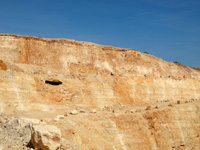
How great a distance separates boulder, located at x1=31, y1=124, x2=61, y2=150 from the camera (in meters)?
10.6

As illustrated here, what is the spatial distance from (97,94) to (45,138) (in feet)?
67.9

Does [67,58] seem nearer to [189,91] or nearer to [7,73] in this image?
[7,73]

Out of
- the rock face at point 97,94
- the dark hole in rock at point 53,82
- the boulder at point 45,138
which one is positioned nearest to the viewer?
the boulder at point 45,138

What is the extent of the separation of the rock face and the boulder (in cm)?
136

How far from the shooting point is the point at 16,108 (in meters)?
23.0

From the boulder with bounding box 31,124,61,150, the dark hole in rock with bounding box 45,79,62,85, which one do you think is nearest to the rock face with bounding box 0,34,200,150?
the dark hole in rock with bounding box 45,79,62,85

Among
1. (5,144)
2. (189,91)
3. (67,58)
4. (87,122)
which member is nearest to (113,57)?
(67,58)

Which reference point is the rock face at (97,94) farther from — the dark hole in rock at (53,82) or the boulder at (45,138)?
the boulder at (45,138)

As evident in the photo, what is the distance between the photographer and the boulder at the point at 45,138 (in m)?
10.6

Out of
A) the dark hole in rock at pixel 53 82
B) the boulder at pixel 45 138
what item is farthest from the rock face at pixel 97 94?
the boulder at pixel 45 138

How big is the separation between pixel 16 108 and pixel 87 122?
22.1 feet

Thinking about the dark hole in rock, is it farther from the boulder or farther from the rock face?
the boulder

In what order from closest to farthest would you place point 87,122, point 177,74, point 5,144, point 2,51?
point 5,144 → point 87,122 → point 2,51 → point 177,74

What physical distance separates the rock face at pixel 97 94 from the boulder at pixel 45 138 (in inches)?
53.7
